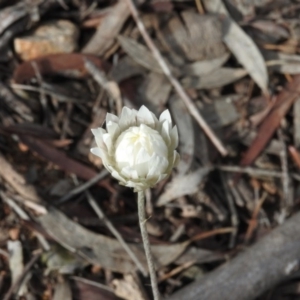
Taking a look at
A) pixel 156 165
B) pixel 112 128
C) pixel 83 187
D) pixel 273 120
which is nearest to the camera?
pixel 156 165

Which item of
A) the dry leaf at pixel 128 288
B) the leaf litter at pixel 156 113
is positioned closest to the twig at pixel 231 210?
the leaf litter at pixel 156 113

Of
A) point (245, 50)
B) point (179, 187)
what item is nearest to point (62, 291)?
point (179, 187)

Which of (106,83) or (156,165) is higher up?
(156,165)

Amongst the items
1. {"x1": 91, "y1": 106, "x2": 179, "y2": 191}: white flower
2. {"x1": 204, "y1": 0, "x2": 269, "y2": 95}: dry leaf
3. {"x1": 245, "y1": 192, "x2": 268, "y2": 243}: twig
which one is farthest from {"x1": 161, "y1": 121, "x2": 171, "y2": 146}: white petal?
{"x1": 204, "y1": 0, "x2": 269, "y2": 95}: dry leaf

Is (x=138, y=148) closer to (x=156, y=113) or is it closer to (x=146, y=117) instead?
(x=146, y=117)

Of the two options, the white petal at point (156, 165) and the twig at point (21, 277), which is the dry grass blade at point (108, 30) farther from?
the white petal at point (156, 165)

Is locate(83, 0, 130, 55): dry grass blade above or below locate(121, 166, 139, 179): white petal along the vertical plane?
below

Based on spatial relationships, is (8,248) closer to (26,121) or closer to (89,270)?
(89,270)

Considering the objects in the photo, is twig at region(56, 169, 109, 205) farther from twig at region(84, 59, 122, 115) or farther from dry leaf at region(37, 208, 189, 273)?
twig at region(84, 59, 122, 115)
